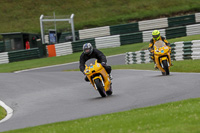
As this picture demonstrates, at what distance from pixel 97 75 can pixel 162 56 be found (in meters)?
4.31

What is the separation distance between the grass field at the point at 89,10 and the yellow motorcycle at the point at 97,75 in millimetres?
31287

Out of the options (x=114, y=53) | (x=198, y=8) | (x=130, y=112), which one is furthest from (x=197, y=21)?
(x=130, y=112)

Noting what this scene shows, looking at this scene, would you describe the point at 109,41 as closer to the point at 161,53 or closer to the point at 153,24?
the point at 153,24

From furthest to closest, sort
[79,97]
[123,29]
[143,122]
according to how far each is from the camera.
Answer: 1. [123,29]
2. [79,97]
3. [143,122]

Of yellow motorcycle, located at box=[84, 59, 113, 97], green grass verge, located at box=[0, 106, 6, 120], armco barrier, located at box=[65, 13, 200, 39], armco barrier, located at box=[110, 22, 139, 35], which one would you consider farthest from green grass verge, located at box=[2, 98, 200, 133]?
armco barrier, located at box=[65, 13, 200, 39]

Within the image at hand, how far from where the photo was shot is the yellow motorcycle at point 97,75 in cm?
1187

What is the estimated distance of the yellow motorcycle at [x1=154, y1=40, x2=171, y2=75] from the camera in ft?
50.5

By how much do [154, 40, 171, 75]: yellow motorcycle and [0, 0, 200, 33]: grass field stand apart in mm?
27899

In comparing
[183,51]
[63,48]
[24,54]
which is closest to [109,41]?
[63,48]

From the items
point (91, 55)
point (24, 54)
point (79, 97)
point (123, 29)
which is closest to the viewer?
point (91, 55)

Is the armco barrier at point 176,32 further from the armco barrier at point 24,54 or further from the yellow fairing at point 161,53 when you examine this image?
the yellow fairing at point 161,53

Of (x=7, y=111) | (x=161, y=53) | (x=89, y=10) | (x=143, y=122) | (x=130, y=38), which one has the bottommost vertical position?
(x=7, y=111)

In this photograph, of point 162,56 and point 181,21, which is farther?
point 181,21

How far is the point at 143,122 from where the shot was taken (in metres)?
7.20
